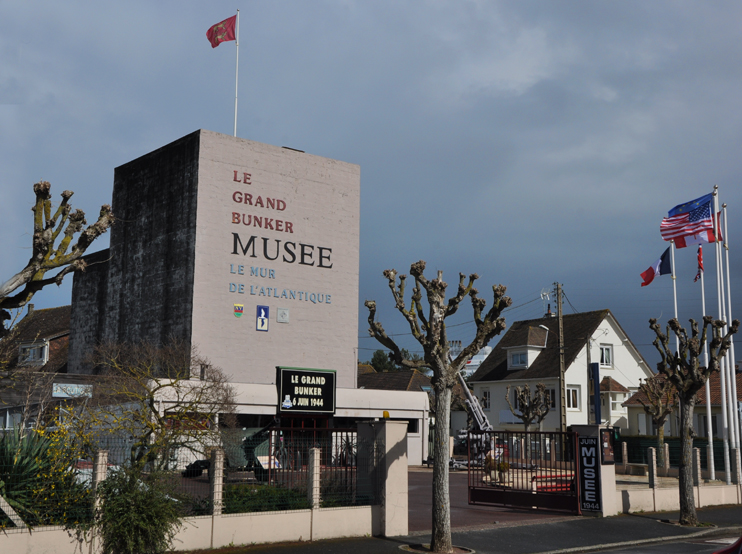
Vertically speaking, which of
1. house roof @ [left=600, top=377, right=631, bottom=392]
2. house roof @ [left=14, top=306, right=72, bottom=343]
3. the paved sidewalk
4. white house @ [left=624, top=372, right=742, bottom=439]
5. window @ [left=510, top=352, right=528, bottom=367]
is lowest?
the paved sidewalk

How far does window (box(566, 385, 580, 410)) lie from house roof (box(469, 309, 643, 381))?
5.97 ft

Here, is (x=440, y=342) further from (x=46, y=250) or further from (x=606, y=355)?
(x=606, y=355)

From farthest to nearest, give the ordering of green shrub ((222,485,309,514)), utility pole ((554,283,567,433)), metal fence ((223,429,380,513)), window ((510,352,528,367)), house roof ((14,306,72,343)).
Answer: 1. window ((510,352,528,367))
2. house roof ((14,306,72,343))
3. utility pole ((554,283,567,433))
4. metal fence ((223,429,380,513))
5. green shrub ((222,485,309,514))

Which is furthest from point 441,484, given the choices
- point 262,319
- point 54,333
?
point 54,333

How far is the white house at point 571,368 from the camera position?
5528cm

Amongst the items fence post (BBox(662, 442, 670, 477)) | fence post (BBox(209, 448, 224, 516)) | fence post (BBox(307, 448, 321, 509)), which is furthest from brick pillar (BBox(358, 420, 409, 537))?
fence post (BBox(662, 442, 670, 477))

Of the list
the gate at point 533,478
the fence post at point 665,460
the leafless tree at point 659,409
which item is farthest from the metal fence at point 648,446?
the gate at point 533,478

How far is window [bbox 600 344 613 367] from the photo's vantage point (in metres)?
57.8

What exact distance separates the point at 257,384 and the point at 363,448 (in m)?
23.4

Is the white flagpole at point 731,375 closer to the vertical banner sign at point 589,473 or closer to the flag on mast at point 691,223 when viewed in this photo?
the flag on mast at point 691,223

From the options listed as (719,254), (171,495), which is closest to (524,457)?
(171,495)

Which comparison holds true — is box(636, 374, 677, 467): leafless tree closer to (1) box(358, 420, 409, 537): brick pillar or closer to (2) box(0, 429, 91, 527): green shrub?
(1) box(358, 420, 409, 537): brick pillar

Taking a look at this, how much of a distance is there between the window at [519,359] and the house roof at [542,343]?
567 mm

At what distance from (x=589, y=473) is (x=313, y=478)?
8547 mm
